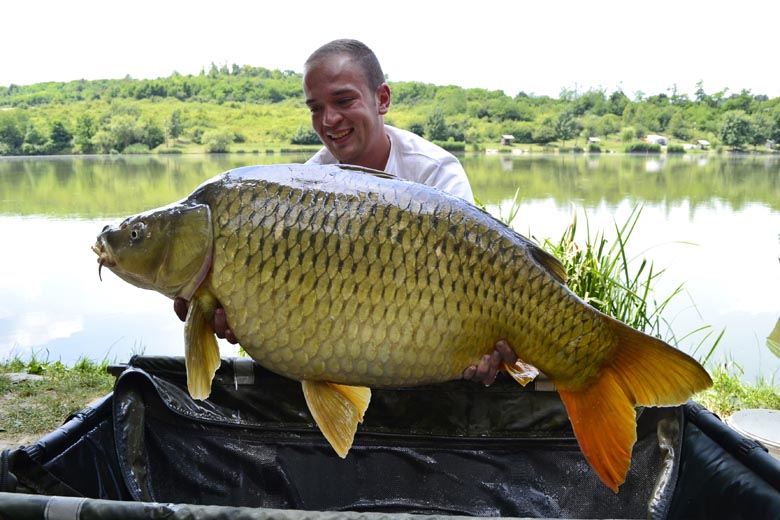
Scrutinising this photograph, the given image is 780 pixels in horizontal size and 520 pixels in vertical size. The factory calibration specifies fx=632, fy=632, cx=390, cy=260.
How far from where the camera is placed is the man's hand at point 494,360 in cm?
104

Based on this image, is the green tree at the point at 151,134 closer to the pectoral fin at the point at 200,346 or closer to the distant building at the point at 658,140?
the distant building at the point at 658,140

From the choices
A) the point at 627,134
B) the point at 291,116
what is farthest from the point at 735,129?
the point at 291,116

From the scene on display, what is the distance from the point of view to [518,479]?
4.62 ft

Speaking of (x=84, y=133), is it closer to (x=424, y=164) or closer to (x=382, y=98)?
(x=382, y=98)

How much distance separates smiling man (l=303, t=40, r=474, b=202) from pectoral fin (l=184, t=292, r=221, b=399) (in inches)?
29.0

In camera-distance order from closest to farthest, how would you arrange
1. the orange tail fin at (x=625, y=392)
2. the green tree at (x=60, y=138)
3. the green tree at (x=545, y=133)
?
the orange tail fin at (x=625, y=392) < the green tree at (x=60, y=138) < the green tree at (x=545, y=133)

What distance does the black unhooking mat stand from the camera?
127 cm

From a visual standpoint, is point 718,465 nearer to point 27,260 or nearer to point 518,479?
point 518,479

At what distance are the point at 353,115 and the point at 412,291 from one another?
0.82 meters

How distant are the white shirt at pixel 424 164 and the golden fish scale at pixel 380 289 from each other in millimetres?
713

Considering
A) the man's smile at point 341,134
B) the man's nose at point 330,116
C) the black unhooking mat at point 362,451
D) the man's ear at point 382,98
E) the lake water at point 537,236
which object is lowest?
the lake water at point 537,236

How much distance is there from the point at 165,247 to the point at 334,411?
1.25 ft

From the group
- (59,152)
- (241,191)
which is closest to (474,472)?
(241,191)

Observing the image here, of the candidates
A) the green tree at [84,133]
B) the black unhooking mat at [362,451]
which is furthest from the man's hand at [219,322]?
the green tree at [84,133]
